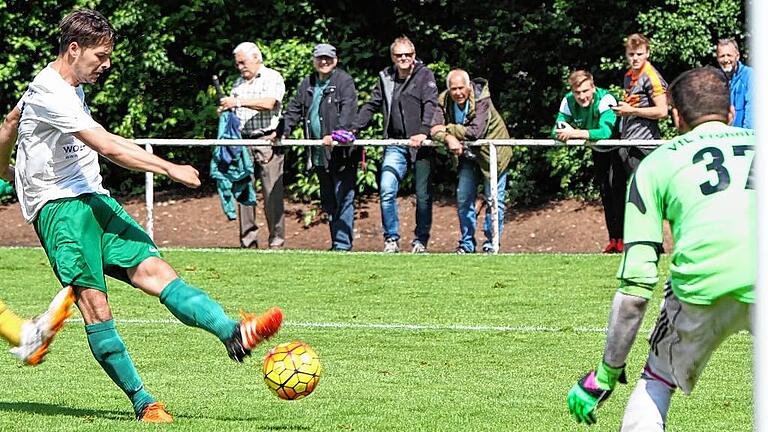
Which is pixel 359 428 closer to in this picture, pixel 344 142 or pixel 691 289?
pixel 691 289

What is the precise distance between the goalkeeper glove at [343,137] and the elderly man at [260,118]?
698 mm

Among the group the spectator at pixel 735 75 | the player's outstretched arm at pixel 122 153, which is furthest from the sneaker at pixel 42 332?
the spectator at pixel 735 75

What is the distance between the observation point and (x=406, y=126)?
15047 millimetres

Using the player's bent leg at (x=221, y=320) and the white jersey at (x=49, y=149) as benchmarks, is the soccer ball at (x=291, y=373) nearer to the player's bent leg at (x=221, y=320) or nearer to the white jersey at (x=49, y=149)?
the player's bent leg at (x=221, y=320)

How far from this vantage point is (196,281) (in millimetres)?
13031

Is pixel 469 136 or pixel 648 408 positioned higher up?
pixel 648 408

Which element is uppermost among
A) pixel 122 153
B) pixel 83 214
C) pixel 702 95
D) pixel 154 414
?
pixel 702 95

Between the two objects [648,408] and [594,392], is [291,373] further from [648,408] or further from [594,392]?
[648,408]

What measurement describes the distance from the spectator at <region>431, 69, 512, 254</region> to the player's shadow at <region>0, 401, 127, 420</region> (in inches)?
302

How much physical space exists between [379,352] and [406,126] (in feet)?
20.2

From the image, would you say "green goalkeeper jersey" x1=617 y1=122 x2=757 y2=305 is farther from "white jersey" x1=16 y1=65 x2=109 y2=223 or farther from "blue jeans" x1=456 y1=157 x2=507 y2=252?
"blue jeans" x1=456 y1=157 x2=507 y2=252

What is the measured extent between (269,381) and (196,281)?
6.43m

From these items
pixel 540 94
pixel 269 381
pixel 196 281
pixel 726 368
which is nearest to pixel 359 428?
pixel 269 381

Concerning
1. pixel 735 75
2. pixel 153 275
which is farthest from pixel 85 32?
pixel 735 75
